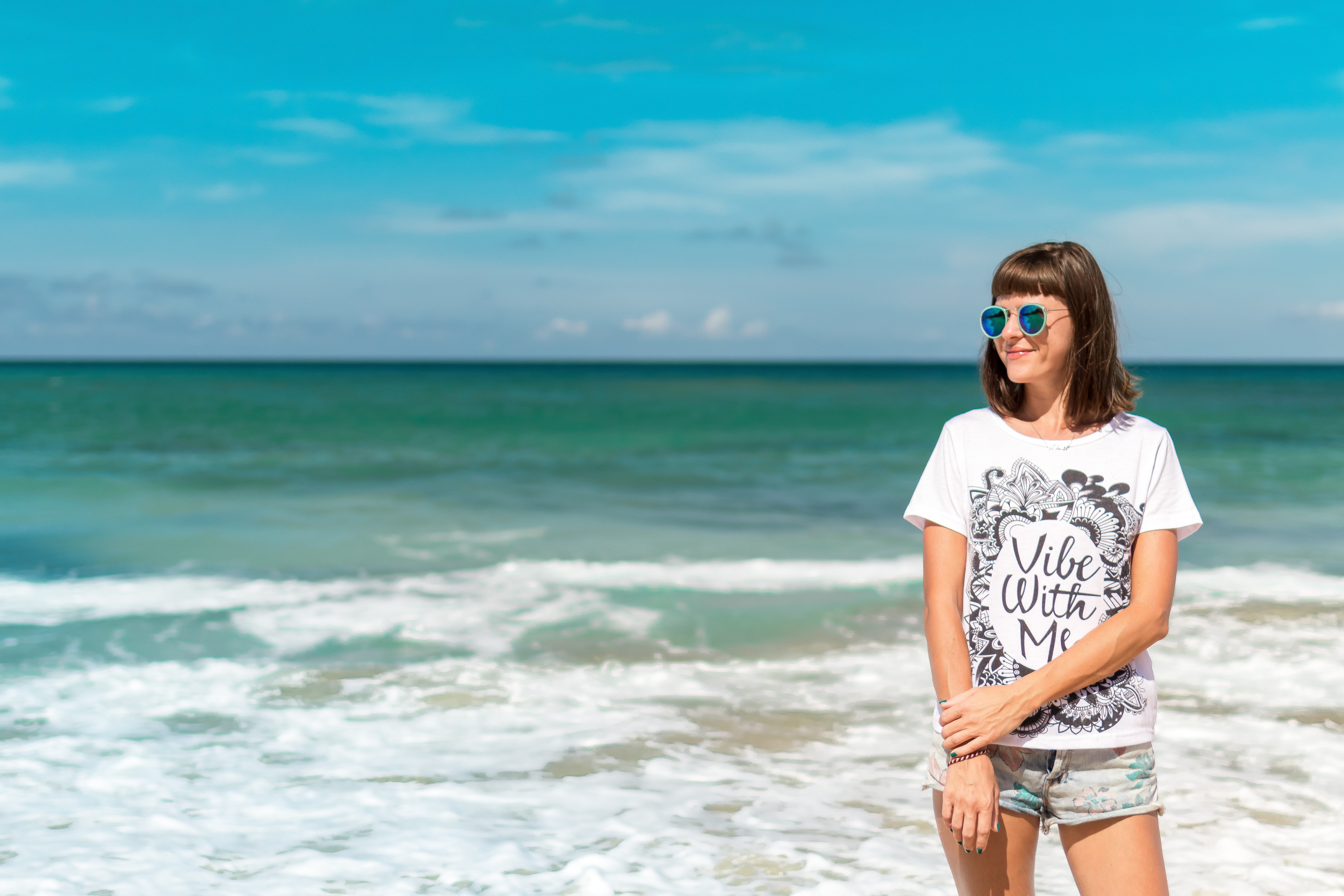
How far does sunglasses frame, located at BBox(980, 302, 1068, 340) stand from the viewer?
2.42 metres

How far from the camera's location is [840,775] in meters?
5.52

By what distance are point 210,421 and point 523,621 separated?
3292cm

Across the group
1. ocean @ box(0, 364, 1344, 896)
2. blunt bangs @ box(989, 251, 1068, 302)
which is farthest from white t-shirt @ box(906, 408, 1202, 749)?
ocean @ box(0, 364, 1344, 896)

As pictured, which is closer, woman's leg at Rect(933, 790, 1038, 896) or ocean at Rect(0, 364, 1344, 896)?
woman's leg at Rect(933, 790, 1038, 896)

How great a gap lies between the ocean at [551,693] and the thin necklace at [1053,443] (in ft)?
8.29

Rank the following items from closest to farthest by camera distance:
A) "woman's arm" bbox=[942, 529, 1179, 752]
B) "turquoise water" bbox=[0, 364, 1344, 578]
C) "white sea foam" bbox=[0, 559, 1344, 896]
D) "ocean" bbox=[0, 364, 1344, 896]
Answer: "woman's arm" bbox=[942, 529, 1179, 752], "white sea foam" bbox=[0, 559, 1344, 896], "ocean" bbox=[0, 364, 1344, 896], "turquoise water" bbox=[0, 364, 1344, 578]

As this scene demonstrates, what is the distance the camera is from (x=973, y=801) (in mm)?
2336

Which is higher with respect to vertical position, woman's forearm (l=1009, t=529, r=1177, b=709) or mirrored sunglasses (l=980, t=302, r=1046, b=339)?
mirrored sunglasses (l=980, t=302, r=1046, b=339)

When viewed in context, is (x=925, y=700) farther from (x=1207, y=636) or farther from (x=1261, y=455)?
(x=1261, y=455)

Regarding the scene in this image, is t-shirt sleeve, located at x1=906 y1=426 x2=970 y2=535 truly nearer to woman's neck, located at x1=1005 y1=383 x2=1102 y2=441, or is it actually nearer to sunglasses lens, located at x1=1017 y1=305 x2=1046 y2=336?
woman's neck, located at x1=1005 y1=383 x2=1102 y2=441

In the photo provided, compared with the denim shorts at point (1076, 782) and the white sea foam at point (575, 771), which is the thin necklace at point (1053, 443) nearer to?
the denim shorts at point (1076, 782)

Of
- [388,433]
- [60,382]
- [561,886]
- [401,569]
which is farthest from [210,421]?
[60,382]

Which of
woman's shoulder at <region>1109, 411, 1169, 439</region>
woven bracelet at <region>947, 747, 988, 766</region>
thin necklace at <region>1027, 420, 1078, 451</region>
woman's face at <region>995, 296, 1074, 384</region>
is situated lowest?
woven bracelet at <region>947, 747, 988, 766</region>

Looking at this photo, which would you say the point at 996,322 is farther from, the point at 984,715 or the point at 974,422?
the point at 984,715
